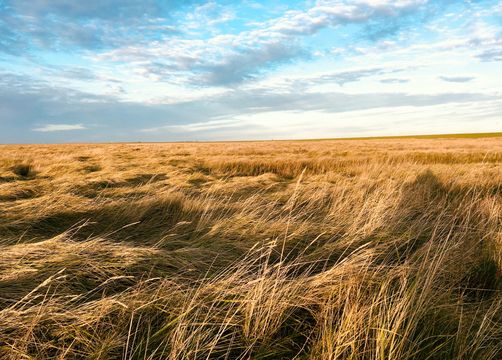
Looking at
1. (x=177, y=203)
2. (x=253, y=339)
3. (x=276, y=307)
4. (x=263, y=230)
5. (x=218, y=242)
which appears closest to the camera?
(x=253, y=339)

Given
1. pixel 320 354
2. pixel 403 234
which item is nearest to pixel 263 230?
pixel 403 234

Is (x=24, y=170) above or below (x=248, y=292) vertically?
below

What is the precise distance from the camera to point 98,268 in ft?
8.18

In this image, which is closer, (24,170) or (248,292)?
(248,292)

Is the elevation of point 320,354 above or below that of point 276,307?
below

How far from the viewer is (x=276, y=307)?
1903mm

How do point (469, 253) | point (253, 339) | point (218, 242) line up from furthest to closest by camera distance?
1. point (218, 242)
2. point (469, 253)
3. point (253, 339)

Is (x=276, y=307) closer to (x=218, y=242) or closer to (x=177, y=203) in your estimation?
(x=218, y=242)

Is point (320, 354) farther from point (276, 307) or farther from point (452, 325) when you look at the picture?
point (452, 325)

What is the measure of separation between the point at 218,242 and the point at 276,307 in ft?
5.22

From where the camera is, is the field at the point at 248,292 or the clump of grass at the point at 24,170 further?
the clump of grass at the point at 24,170

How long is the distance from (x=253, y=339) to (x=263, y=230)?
6.38 feet

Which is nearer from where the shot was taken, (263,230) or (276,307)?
(276,307)

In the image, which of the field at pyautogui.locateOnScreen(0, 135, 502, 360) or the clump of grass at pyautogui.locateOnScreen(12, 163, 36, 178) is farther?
the clump of grass at pyautogui.locateOnScreen(12, 163, 36, 178)
